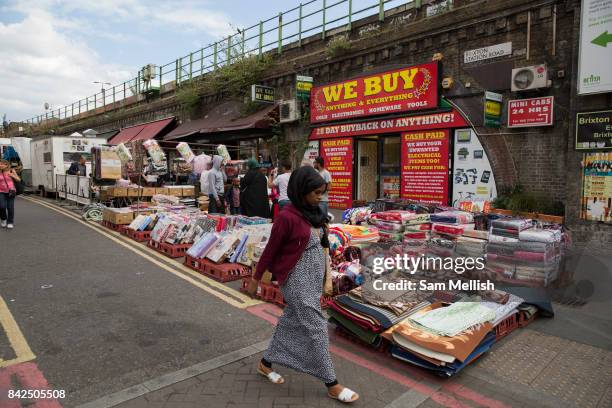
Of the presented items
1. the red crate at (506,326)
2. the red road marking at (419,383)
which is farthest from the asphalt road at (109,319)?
the red crate at (506,326)

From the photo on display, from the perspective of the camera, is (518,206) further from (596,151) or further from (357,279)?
Answer: (357,279)

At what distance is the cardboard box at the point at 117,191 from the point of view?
12.6m

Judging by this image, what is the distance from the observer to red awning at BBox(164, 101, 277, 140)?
661 inches

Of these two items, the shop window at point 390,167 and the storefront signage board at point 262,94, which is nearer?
the shop window at point 390,167

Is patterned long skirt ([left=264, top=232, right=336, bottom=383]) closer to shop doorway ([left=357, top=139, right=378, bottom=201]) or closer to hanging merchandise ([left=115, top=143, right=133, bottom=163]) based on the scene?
hanging merchandise ([left=115, top=143, right=133, bottom=163])

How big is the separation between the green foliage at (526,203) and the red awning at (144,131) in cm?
1862

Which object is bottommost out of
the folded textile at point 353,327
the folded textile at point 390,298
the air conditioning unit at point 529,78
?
the folded textile at point 353,327

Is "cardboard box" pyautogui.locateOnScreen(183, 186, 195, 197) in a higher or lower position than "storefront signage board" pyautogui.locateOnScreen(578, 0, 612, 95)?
lower

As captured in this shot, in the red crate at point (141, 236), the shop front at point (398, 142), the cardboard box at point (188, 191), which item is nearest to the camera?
the red crate at point (141, 236)

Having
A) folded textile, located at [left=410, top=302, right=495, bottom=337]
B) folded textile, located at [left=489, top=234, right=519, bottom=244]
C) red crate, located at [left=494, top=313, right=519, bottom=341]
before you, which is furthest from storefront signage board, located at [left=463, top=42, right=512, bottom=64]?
folded textile, located at [left=410, top=302, right=495, bottom=337]

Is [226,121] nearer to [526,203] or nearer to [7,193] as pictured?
[7,193]

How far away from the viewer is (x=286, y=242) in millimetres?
3334

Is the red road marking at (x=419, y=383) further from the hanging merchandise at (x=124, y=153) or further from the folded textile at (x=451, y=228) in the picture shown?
the hanging merchandise at (x=124, y=153)

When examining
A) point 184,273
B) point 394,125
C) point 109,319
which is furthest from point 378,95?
point 109,319
